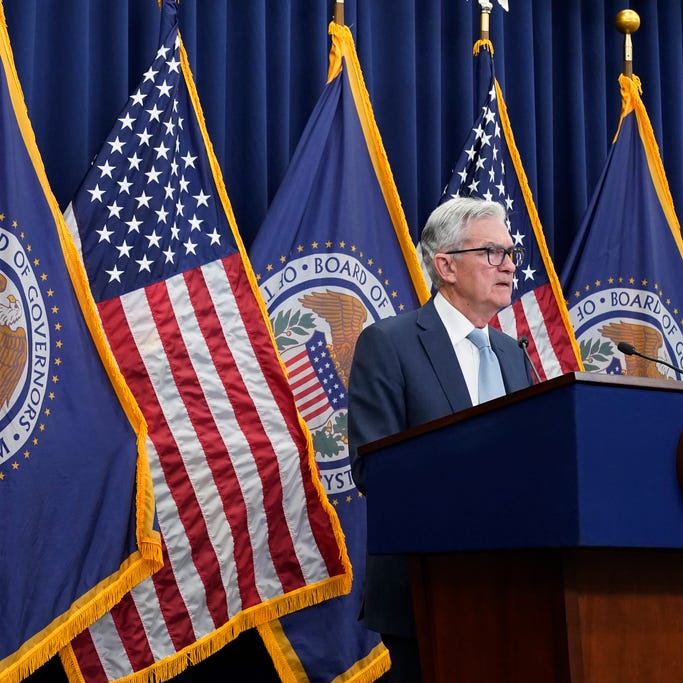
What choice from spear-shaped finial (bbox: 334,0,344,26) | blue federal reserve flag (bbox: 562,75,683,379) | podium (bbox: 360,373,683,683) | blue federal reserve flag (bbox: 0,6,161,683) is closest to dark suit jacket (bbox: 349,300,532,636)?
podium (bbox: 360,373,683,683)

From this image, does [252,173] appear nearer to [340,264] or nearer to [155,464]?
[340,264]

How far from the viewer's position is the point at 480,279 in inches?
104

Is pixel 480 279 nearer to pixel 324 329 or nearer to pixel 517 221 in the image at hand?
pixel 324 329

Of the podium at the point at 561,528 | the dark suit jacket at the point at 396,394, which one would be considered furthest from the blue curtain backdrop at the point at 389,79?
the podium at the point at 561,528

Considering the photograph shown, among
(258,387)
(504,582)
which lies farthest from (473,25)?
(504,582)

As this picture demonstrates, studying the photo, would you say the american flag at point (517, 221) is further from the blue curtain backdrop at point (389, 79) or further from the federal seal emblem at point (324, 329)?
the federal seal emblem at point (324, 329)

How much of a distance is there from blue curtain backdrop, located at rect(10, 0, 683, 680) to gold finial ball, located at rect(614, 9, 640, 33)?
0.15 m

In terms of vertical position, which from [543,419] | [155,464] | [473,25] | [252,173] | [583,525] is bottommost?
[155,464]

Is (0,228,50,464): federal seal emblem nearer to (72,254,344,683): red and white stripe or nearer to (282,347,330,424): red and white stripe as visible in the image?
(72,254,344,683): red and white stripe

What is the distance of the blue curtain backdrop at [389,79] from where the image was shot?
361 centimetres

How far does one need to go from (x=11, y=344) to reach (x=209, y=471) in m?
0.71

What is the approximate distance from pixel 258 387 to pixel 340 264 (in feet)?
2.02

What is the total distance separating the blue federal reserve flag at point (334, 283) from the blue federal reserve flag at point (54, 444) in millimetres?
664

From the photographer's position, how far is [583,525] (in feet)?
4.65
